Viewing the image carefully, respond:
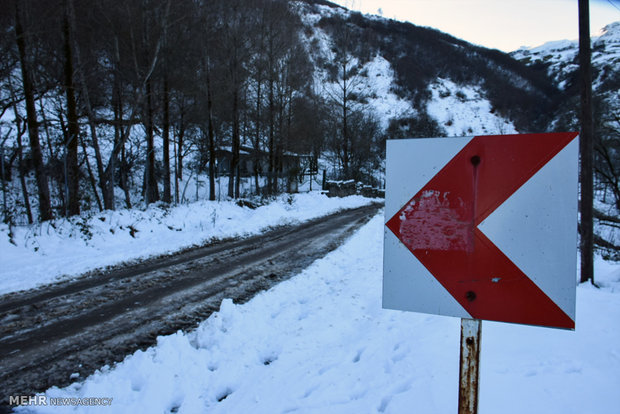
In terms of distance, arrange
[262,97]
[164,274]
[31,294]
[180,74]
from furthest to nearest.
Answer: [262,97]
[180,74]
[164,274]
[31,294]

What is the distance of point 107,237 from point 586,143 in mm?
11222

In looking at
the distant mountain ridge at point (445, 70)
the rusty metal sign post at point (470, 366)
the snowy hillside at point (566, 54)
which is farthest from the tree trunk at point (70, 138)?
the snowy hillside at point (566, 54)

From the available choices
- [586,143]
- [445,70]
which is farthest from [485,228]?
[445,70]

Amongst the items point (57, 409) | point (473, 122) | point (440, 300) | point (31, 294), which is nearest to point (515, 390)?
point (440, 300)

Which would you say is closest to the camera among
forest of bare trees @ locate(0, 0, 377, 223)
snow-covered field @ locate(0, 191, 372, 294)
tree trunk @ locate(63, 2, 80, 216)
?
snow-covered field @ locate(0, 191, 372, 294)

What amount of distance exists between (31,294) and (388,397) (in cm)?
587

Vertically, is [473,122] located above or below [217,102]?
above

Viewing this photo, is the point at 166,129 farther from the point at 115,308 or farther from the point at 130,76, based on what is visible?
the point at 115,308

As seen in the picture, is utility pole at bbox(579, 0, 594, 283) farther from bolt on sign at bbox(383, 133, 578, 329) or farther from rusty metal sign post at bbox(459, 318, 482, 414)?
rusty metal sign post at bbox(459, 318, 482, 414)

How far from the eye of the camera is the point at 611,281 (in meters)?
6.18

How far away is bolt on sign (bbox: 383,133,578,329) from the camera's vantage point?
1.40m

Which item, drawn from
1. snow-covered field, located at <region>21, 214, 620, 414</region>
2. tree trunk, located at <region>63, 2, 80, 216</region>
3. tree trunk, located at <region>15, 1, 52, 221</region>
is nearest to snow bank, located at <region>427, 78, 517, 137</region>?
tree trunk, located at <region>63, 2, 80, 216</region>

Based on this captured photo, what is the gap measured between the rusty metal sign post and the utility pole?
6.47 metres

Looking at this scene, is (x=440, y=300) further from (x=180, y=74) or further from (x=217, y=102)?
(x=217, y=102)
